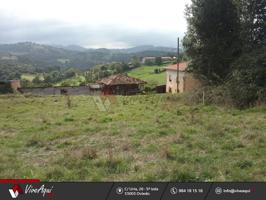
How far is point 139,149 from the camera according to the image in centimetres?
904

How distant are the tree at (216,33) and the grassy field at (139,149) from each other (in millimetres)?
11410

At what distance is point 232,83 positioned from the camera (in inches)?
813

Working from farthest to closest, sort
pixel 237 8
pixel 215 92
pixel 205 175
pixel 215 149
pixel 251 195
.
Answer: pixel 237 8 → pixel 215 92 → pixel 215 149 → pixel 205 175 → pixel 251 195

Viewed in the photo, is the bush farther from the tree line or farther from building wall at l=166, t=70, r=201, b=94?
building wall at l=166, t=70, r=201, b=94

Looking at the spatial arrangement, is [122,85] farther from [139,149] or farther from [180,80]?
[139,149]

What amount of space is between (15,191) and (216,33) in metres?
22.5

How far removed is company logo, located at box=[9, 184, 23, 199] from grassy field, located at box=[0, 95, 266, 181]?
1908mm

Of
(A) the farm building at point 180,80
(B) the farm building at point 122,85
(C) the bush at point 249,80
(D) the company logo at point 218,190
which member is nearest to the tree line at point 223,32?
(C) the bush at point 249,80

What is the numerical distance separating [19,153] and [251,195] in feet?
20.0

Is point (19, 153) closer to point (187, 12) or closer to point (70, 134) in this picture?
point (70, 134)

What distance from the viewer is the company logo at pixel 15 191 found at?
482 centimetres

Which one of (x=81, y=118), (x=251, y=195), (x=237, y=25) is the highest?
(x=237, y=25)

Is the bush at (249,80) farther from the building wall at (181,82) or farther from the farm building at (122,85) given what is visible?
the farm building at (122,85)

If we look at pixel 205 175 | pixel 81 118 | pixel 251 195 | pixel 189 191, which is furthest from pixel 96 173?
pixel 81 118
